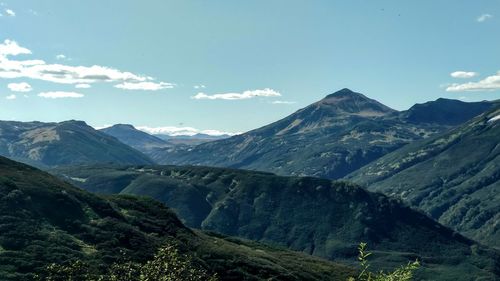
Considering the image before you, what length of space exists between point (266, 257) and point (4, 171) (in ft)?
332

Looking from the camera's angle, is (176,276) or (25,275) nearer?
(176,276)

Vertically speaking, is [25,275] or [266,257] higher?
[25,275]

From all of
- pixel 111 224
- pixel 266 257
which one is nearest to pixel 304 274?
→ pixel 266 257

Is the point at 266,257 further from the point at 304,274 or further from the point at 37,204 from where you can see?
the point at 37,204

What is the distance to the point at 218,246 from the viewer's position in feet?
611

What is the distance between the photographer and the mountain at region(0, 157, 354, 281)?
413 ft

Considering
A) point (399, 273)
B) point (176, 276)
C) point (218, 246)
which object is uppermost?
point (399, 273)

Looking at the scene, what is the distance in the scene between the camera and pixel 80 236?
147 meters

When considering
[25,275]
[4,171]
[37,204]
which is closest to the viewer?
[25,275]

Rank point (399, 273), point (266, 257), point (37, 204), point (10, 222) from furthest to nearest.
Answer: point (266, 257) < point (37, 204) < point (10, 222) < point (399, 273)

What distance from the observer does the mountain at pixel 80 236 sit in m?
126

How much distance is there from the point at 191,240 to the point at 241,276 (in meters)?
31.9

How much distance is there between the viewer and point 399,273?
2603cm

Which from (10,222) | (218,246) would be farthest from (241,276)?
(10,222)
